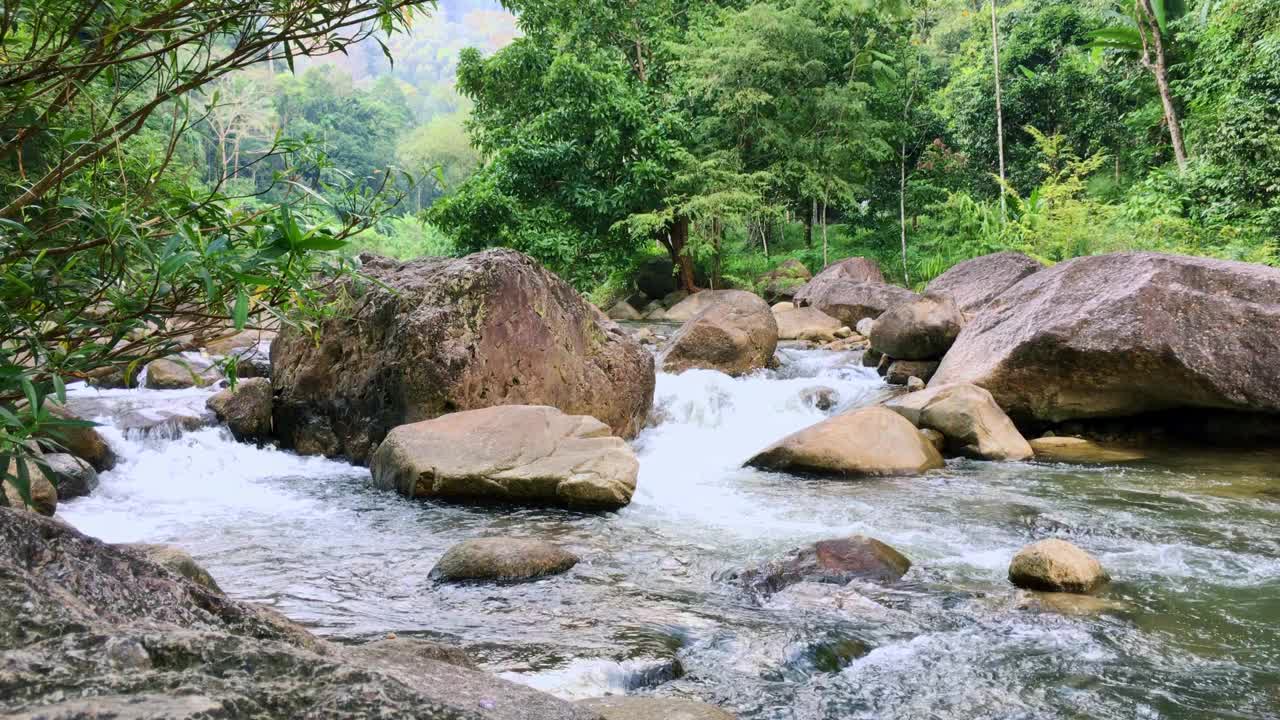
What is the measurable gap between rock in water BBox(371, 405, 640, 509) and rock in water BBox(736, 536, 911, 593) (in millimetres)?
1887

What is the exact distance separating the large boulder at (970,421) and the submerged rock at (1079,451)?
18 centimetres

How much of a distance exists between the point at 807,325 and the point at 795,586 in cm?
1275

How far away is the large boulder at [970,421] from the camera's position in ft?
28.2

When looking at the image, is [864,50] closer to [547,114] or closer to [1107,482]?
[547,114]

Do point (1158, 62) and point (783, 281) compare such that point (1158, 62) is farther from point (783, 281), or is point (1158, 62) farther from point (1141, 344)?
point (1141, 344)

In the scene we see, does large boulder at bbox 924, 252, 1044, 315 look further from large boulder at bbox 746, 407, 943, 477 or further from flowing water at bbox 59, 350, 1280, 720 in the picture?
large boulder at bbox 746, 407, 943, 477

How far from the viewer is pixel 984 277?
1389cm

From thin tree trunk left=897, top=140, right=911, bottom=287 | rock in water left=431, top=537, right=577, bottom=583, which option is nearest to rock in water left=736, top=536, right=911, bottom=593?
rock in water left=431, top=537, right=577, bottom=583

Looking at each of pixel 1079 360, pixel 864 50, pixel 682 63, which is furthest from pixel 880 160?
pixel 1079 360

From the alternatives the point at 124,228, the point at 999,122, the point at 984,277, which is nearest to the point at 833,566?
the point at 124,228

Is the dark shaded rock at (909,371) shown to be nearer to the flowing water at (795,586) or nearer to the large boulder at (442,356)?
the flowing water at (795,586)

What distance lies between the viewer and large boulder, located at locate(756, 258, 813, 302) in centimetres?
2362

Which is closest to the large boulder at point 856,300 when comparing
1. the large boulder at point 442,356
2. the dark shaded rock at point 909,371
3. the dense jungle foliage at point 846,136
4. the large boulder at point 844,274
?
the large boulder at point 844,274

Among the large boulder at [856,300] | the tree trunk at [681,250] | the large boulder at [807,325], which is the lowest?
the large boulder at [807,325]
